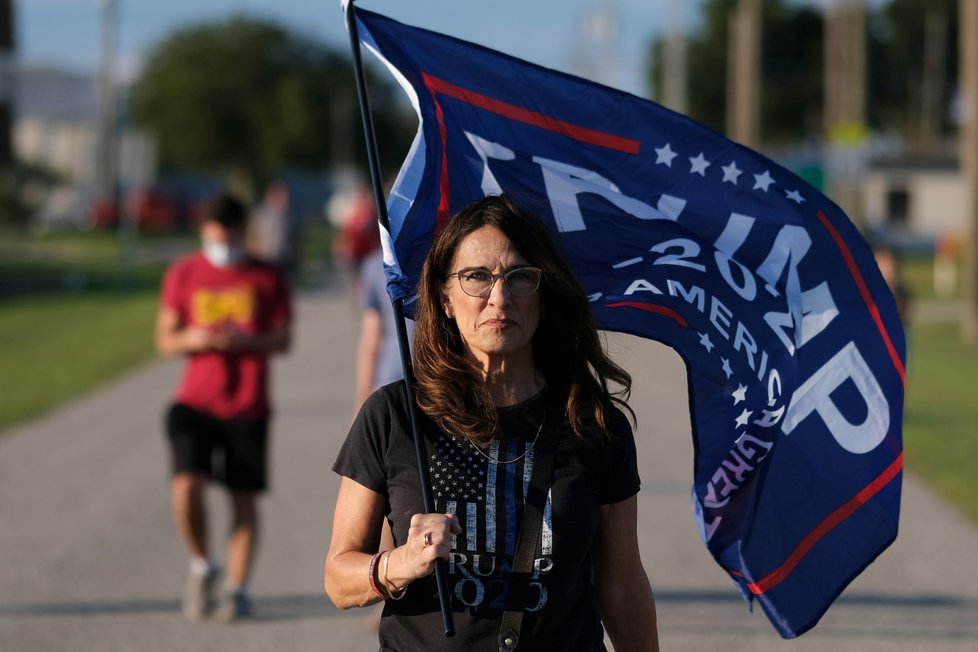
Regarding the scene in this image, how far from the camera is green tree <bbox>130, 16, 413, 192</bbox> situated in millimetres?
89875

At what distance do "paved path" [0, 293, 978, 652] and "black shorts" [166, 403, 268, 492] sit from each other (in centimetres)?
66

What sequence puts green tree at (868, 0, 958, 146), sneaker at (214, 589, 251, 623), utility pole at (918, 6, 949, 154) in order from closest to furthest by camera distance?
sneaker at (214, 589, 251, 623), utility pole at (918, 6, 949, 154), green tree at (868, 0, 958, 146)

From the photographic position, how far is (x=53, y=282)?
3694 centimetres

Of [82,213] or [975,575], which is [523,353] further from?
[82,213]

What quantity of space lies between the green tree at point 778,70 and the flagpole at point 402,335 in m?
83.4

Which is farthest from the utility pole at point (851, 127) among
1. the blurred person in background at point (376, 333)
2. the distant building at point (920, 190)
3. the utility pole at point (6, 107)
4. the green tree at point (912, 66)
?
the green tree at point (912, 66)

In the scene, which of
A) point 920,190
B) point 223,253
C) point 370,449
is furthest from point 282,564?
point 920,190

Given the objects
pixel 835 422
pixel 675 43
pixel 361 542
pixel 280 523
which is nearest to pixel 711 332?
pixel 835 422

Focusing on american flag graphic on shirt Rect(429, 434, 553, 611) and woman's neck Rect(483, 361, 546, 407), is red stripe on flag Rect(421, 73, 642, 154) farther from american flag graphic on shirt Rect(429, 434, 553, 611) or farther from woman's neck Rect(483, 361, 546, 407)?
american flag graphic on shirt Rect(429, 434, 553, 611)

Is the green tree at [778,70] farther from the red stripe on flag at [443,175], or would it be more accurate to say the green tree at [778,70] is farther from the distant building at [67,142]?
the red stripe on flag at [443,175]

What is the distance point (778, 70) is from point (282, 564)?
269ft

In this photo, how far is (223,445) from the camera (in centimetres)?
792

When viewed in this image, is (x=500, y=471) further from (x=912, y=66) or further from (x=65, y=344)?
(x=912, y=66)

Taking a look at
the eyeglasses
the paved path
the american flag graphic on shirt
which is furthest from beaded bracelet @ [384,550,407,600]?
the paved path
